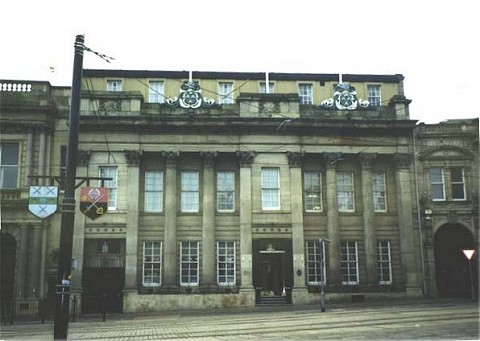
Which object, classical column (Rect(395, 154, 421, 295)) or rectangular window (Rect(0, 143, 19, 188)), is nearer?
rectangular window (Rect(0, 143, 19, 188))

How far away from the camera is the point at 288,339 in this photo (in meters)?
14.3

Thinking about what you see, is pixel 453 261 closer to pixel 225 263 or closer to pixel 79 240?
pixel 225 263

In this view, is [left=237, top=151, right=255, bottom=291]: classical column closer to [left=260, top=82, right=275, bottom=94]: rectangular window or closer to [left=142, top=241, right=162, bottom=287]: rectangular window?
[left=142, top=241, right=162, bottom=287]: rectangular window

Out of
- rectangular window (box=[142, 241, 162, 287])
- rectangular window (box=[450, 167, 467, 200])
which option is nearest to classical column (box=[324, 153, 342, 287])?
rectangular window (box=[450, 167, 467, 200])

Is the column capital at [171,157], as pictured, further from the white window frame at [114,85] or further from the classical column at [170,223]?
the white window frame at [114,85]

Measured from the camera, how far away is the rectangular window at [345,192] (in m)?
32.3

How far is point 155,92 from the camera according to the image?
34.0 meters

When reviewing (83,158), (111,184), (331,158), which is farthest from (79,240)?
(331,158)

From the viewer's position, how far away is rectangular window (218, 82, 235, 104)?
34188 millimetres

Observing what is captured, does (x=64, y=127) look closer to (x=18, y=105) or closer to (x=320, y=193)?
(x=18, y=105)

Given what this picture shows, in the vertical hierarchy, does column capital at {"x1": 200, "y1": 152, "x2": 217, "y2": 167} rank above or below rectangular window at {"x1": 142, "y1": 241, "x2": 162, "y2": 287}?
above

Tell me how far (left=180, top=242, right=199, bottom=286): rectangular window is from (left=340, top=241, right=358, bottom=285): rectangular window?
843cm

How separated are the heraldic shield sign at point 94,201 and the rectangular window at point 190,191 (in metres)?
18.0

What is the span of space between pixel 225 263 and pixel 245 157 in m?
6.16
